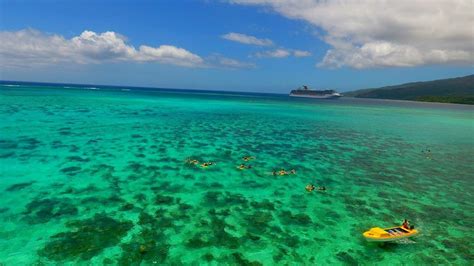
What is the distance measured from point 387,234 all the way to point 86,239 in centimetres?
1478

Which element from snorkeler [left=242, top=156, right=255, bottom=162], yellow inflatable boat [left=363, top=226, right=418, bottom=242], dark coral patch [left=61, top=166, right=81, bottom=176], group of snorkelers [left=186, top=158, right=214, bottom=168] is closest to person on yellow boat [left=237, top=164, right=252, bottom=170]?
snorkeler [left=242, top=156, right=255, bottom=162]

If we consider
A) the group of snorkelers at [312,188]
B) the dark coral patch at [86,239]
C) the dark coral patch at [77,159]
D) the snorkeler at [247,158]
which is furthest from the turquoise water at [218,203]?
the snorkeler at [247,158]

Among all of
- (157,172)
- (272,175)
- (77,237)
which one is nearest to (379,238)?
(272,175)

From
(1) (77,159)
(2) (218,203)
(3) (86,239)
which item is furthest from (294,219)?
(1) (77,159)

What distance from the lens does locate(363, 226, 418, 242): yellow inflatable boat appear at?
16.8m

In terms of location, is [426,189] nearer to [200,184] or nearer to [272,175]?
[272,175]

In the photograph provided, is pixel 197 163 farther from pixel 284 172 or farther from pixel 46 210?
pixel 46 210

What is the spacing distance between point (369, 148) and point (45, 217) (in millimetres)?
37692

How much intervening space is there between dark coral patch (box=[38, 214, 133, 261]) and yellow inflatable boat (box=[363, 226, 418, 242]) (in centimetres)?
1236

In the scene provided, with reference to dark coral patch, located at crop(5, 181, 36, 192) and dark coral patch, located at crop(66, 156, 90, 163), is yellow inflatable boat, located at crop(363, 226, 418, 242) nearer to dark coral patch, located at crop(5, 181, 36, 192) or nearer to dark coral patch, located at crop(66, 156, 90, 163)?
dark coral patch, located at crop(5, 181, 36, 192)

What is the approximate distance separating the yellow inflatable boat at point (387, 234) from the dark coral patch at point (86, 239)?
40.6 feet

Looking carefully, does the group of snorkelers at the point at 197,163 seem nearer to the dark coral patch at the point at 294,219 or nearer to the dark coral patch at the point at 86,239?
the dark coral patch at the point at 294,219

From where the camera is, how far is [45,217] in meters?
17.8

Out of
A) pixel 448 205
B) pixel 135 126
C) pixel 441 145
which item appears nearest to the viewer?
pixel 448 205
